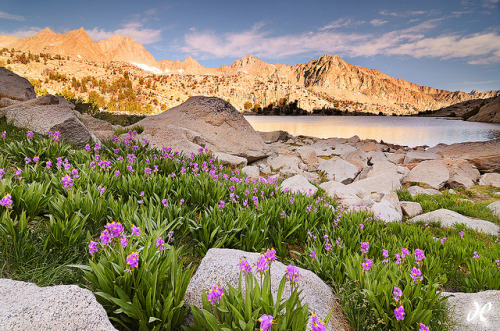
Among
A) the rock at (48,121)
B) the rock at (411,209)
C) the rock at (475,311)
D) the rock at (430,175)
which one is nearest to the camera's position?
the rock at (475,311)

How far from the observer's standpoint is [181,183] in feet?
16.8

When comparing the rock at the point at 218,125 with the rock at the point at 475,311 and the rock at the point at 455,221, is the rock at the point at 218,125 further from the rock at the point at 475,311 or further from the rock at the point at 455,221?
the rock at the point at 475,311

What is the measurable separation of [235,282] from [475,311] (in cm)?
267

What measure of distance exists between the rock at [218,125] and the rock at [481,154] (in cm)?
1188

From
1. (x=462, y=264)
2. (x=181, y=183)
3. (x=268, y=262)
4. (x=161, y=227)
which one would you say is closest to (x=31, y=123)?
(x=181, y=183)

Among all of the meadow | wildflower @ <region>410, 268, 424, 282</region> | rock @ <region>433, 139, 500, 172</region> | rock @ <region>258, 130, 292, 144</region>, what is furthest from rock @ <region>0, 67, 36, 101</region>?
rock @ <region>433, 139, 500, 172</region>

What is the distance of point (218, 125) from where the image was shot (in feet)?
44.8

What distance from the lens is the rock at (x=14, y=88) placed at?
54.7 feet

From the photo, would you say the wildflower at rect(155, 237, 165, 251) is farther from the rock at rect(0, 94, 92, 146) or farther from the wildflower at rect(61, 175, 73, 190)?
the rock at rect(0, 94, 92, 146)

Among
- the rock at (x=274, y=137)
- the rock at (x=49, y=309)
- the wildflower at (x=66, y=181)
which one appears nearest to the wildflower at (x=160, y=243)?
the rock at (x=49, y=309)

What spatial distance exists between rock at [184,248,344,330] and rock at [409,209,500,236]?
544cm

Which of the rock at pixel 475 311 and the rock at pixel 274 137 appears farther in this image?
the rock at pixel 274 137

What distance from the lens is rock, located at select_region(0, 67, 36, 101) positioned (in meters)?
16.7

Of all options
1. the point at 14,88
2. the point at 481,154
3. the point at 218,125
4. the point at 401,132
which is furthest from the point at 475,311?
the point at 401,132
